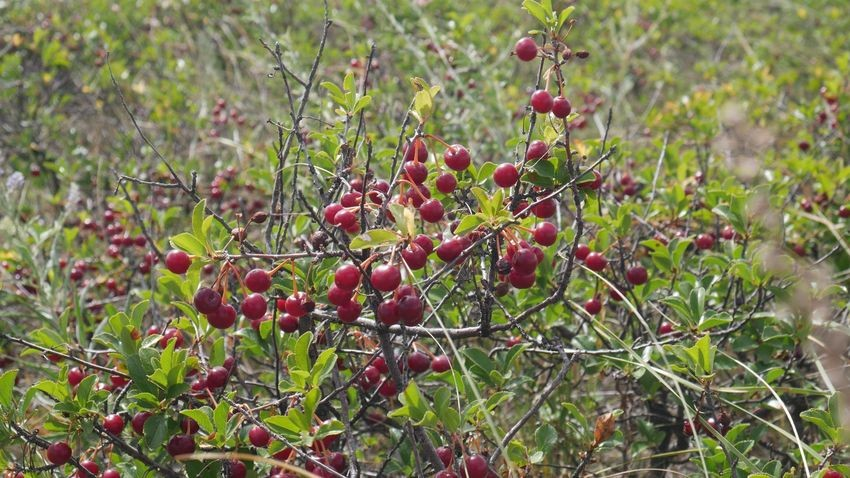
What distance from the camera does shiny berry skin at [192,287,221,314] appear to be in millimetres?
1400

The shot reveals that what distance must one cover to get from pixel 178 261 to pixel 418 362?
0.66 m

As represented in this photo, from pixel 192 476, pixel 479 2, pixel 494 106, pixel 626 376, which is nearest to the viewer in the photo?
pixel 192 476

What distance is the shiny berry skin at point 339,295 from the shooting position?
1.36 meters

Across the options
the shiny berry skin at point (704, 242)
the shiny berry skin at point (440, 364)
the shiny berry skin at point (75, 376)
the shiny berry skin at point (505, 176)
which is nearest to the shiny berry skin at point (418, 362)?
the shiny berry skin at point (440, 364)

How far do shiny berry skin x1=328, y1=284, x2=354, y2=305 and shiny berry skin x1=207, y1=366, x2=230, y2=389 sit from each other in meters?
0.50

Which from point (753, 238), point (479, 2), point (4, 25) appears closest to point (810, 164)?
point (753, 238)

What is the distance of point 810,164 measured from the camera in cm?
294

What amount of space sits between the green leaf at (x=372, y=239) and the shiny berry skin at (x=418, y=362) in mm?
551

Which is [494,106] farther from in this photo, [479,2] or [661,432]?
[479,2]

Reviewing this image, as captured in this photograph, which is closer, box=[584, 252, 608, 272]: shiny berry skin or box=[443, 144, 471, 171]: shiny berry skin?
box=[443, 144, 471, 171]: shiny berry skin

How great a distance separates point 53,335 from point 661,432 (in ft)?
5.92

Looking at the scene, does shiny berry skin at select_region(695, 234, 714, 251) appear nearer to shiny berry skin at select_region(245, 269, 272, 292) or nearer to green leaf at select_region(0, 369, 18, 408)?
shiny berry skin at select_region(245, 269, 272, 292)

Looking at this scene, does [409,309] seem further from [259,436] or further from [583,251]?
[583,251]

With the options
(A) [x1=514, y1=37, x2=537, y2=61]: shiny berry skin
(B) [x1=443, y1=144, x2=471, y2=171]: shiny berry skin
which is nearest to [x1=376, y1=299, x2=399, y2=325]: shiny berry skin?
(B) [x1=443, y1=144, x2=471, y2=171]: shiny berry skin
